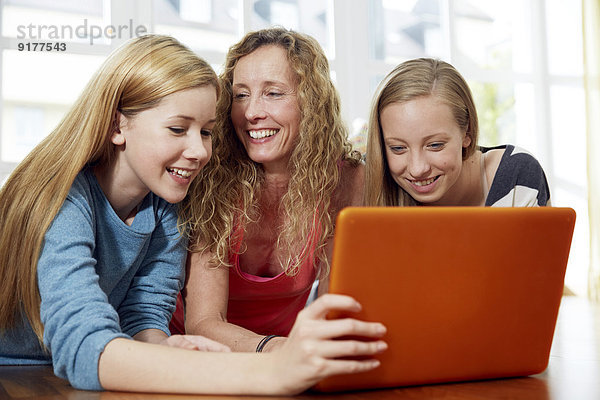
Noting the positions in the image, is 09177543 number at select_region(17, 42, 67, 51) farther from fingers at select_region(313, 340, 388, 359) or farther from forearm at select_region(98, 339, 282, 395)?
fingers at select_region(313, 340, 388, 359)

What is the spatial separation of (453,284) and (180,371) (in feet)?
1.27

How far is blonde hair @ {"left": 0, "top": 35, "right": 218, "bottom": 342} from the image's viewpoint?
1038 millimetres

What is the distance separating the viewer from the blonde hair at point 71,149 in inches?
40.9

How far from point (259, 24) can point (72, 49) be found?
117 centimetres

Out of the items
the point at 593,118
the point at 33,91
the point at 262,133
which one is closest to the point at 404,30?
the point at 593,118

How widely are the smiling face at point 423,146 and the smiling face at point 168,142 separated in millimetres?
490

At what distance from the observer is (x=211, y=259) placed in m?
1.39

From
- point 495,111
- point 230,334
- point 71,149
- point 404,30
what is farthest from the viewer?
point 495,111

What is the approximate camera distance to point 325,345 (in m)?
0.76

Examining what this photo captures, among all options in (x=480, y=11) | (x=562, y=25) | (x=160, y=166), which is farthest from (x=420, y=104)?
(x=562, y=25)

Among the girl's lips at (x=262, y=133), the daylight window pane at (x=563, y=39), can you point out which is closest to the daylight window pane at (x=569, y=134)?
the daylight window pane at (x=563, y=39)

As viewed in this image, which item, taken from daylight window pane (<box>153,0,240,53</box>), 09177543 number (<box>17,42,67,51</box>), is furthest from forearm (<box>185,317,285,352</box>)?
daylight window pane (<box>153,0,240,53</box>)

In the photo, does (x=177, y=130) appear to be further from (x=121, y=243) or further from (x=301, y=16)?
(x=301, y=16)

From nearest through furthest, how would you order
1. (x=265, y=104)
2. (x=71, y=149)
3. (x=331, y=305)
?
(x=331, y=305) < (x=71, y=149) < (x=265, y=104)
